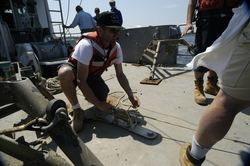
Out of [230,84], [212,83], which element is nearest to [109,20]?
[230,84]

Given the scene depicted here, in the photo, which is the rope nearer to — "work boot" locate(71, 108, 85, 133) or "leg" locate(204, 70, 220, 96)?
"work boot" locate(71, 108, 85, 133)

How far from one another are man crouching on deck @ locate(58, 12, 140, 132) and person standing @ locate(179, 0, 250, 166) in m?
0.87

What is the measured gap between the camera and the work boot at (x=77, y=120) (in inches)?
62.7

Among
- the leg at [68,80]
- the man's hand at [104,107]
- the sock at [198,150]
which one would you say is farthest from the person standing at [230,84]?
the leg at [68,80]

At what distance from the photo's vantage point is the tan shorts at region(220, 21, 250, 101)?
2.46 ft

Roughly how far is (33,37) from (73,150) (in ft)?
18.0

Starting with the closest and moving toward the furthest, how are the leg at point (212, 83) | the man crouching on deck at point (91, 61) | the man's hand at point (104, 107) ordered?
Answer: the man's hand at point (104, 107) → the man crouching on deck at point (91, 61) → the leg at point (212, 83)

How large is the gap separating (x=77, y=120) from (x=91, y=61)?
0.70 m

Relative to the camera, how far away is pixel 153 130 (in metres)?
1.58

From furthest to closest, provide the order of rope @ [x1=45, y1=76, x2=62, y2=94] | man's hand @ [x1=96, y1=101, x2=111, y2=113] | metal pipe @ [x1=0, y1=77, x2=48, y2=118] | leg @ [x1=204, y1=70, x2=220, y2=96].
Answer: rope @ [x1=45, y1=76, x2=62, y2=94]
leg @ [x1=204, y1=70, x2=220, y2=96]
man's hand @ [x1=96, y1=101, x2=111, y2=113]
metal pipe @ [x1=0, y1=77, x2=48, y2=118]

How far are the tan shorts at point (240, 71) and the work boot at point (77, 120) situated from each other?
1.40m

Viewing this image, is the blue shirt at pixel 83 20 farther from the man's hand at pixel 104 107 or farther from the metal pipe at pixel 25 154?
the metal pipe at pixel 25 154

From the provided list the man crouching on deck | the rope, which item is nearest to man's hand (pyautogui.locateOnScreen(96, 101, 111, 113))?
the man crouching on deck

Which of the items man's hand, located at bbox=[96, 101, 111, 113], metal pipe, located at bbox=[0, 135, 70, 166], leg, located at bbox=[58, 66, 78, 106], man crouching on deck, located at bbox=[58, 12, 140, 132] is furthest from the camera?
leg, located at bbox=[58, 66, 78, 106]
